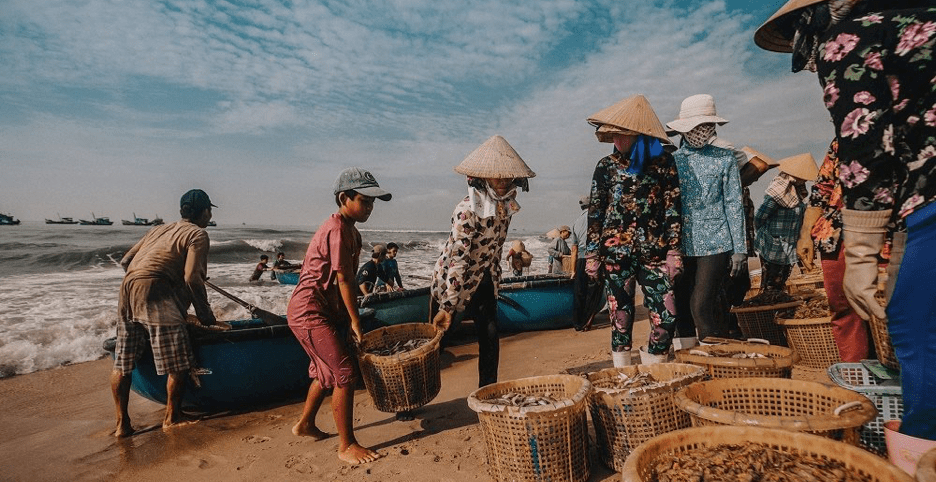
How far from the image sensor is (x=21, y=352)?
7387 mm

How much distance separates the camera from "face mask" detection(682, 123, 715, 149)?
12.6ft

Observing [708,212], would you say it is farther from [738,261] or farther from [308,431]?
[308,431]

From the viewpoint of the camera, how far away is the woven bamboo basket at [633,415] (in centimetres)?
251

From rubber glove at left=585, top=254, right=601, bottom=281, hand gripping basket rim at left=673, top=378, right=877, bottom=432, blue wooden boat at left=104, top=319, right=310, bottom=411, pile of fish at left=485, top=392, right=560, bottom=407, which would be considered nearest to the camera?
hand gripping basket rim at left=673, top=378, right=877, bottom=432

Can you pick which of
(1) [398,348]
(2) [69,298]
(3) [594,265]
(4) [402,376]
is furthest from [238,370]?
(2) [69,298]

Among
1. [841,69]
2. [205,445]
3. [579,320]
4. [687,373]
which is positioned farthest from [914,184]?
[579,320]

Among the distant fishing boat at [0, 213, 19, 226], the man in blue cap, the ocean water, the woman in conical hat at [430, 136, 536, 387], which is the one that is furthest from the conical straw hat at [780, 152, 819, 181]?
the distant fishing boat at [0, 213, 19, 226]

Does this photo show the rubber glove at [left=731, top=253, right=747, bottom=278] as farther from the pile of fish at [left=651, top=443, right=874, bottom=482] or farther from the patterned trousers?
the pile of fish at [left=651, top=443, right=874, bottom=482]

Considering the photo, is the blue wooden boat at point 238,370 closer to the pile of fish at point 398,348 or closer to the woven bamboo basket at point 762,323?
the pile of fish at point 398,348

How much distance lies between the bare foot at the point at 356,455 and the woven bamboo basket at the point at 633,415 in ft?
5.28

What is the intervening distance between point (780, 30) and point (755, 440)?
69.6 inches

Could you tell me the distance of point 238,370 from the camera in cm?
464

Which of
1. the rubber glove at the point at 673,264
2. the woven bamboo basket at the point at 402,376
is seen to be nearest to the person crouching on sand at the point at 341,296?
the woven bamboo basket at the point at 402,376

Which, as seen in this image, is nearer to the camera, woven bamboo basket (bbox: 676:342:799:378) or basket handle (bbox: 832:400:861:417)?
basket handle (bbox: 832:400:861:417)
